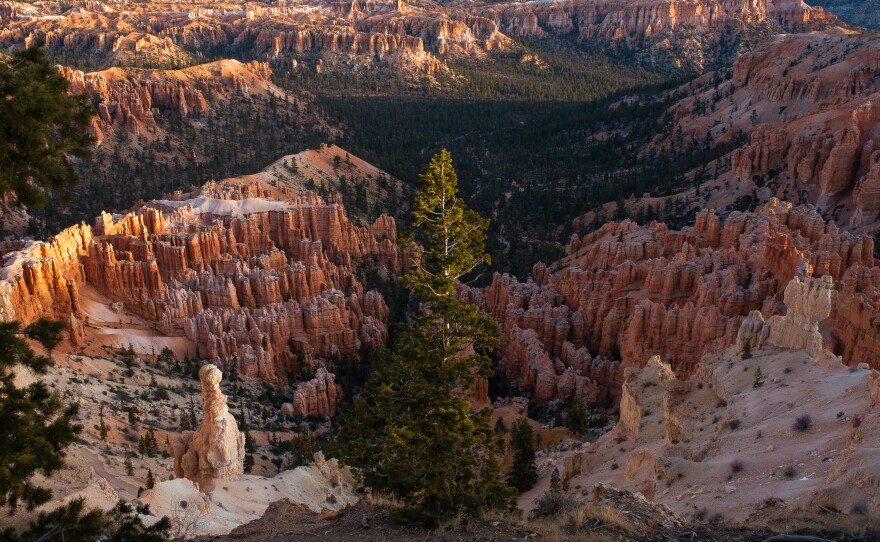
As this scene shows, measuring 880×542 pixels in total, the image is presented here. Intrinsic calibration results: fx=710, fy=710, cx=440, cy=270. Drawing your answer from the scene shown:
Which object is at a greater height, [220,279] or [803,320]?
[803,320]

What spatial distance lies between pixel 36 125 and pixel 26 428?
3680 millimetres

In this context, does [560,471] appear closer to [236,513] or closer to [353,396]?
[236,513]

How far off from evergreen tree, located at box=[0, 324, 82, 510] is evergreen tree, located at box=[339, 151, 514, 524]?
470cm

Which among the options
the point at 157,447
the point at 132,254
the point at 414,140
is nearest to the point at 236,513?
the point at 157,447

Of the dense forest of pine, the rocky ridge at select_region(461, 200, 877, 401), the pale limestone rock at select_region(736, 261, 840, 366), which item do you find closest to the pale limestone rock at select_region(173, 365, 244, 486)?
the pale limestone rock at select_region(736, 261, 840, 366)

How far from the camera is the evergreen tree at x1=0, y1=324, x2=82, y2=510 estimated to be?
822 centimetres

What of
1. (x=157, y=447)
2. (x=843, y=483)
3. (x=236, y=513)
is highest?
(x=843, y=483)

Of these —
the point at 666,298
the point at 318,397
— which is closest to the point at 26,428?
the point at 318,397

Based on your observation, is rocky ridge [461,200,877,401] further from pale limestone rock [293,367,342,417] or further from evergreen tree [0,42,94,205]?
evergreen tree [0,42,94,205]

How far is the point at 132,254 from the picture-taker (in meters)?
37.4

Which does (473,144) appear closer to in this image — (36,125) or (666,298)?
(666,298)

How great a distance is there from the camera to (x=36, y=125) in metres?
8.63

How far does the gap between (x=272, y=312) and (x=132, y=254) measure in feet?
27.1

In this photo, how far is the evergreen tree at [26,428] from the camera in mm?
8219
